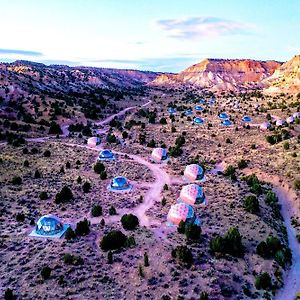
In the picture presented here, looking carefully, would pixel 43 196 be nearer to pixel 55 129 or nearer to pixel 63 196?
pixel 63 196

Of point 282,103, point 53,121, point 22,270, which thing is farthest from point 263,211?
point 282,103

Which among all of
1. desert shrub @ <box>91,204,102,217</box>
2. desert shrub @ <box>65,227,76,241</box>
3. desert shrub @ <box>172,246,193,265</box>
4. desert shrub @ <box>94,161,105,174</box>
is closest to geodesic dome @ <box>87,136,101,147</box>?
desert shrub @ <box>94,161,105,174</box>

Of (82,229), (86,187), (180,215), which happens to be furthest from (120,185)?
(82,229)

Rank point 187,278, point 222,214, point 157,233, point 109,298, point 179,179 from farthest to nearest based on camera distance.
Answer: point 179,179 → point 222,214 → point 157,233 → point 187,278 → point 109,298

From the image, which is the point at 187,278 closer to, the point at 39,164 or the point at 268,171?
the point at 268,171

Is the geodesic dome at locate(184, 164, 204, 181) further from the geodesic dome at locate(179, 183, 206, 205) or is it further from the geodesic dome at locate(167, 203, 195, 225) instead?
the geodesic dome at locate(167, 203, 195, 225)

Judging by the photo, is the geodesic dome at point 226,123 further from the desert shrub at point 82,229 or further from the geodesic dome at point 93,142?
the desert shrub at point 82,229
